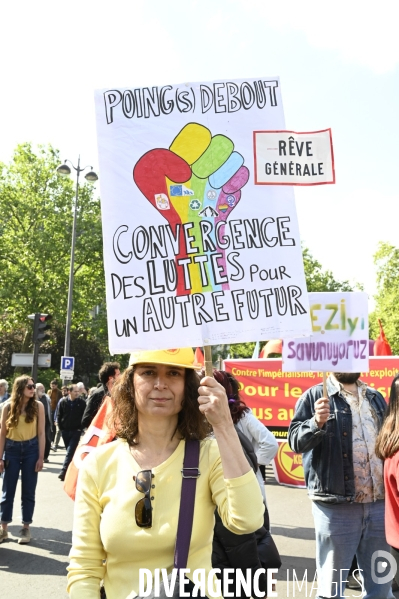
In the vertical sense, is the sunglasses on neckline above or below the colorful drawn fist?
below

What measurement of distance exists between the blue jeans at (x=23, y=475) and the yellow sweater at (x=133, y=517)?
5.30 metres

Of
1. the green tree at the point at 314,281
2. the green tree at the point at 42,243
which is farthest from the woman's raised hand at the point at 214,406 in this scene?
the green tree at the point at 314,281

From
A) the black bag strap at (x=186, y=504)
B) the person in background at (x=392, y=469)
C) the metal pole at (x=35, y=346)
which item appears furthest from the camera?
the metal pole at (x=35, y=346)

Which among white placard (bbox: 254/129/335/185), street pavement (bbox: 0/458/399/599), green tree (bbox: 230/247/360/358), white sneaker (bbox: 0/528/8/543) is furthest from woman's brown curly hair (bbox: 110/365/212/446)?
green tree (bbox: 230/247/360/358)

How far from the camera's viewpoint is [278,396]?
1105cm

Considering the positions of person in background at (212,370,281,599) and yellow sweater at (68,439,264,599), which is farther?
person in background at (212,370,281,599)

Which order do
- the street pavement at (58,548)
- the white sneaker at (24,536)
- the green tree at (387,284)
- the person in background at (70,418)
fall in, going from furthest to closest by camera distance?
the green tree at (387,284)
the person in background at (70,418)
the white sneaker at (24,536)
the street pavement at (58,548)

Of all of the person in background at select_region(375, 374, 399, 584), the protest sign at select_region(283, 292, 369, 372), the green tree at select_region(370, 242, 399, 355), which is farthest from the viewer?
the green tree at select_region(370, 242, 399, 355)

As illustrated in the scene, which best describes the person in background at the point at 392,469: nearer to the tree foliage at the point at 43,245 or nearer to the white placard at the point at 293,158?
the white placard at the point at 293,158

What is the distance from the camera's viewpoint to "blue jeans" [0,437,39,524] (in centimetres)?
712

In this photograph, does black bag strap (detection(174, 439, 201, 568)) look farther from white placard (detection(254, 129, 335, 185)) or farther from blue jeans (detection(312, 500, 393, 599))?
blue jeans (detection(312, 500, 393, 599))

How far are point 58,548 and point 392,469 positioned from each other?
15.5 ft

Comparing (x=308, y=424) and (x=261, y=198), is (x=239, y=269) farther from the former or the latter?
(x=308, y=424)

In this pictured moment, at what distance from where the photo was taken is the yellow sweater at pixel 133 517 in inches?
84.0
